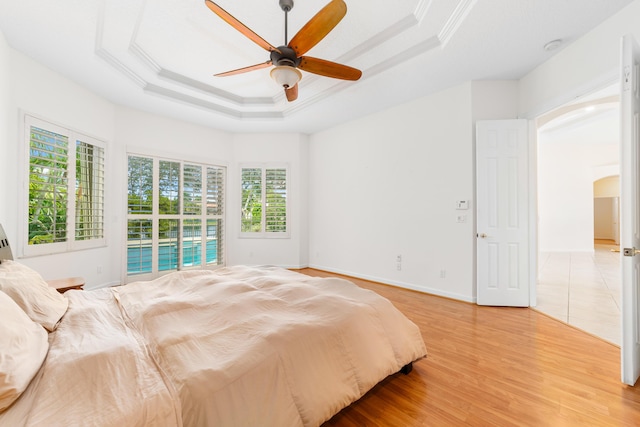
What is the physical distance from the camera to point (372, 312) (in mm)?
1785

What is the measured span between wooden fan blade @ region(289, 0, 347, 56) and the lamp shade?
147mm

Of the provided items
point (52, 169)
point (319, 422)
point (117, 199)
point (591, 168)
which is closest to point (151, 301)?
point (319, 422)

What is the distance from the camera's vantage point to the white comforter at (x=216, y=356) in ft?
3.05

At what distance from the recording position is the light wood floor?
1.53 m

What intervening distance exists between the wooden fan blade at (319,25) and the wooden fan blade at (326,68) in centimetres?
12

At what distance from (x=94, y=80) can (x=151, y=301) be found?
3331 millimetres

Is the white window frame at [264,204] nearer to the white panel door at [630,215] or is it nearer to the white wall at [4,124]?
the white wall at [4,124]

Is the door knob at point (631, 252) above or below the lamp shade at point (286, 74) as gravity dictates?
below

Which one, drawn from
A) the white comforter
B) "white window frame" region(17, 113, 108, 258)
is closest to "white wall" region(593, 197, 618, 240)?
the white comforter

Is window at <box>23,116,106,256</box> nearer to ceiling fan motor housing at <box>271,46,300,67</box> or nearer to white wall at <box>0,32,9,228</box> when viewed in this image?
white wall at <box>0,32,9,228</box>

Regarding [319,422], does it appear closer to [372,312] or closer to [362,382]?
[362,382]

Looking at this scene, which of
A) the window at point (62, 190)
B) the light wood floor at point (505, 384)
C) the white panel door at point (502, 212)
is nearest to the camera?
the light wood floor at point (505, 384)

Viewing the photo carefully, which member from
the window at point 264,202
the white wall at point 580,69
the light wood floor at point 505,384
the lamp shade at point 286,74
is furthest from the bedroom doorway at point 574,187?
the lamp shade at point 286,74

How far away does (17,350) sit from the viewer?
102cm
